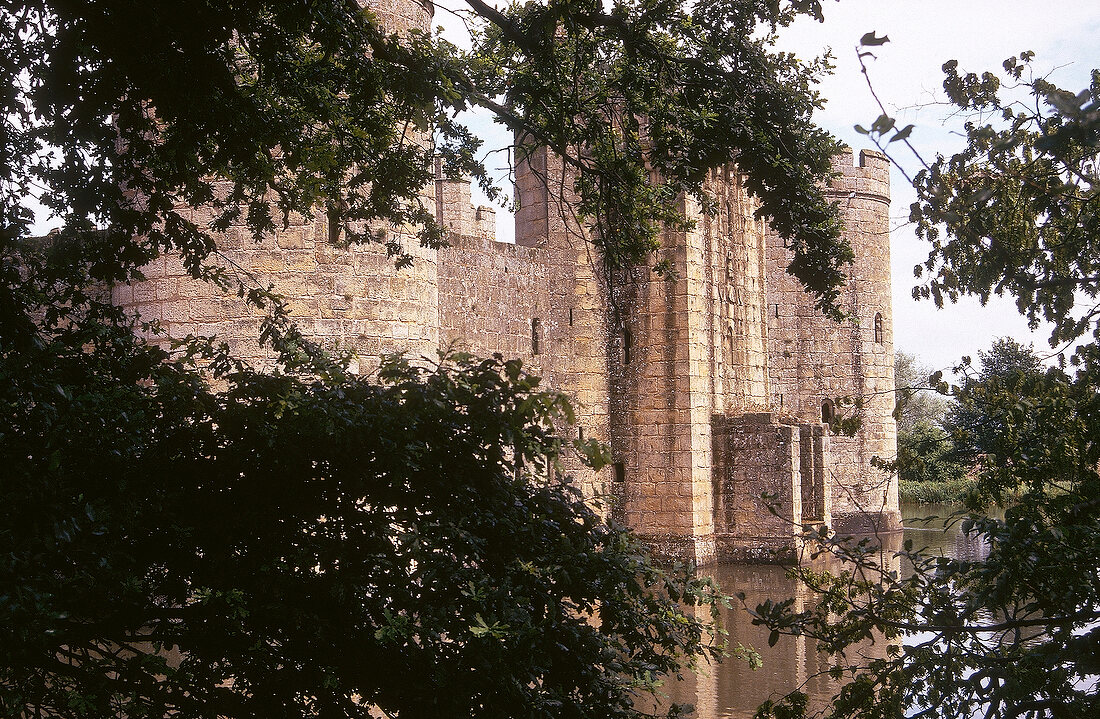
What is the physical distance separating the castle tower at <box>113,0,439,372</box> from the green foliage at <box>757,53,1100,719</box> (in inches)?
220

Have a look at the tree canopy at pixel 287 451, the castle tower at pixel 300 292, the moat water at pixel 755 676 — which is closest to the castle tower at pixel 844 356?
the moat water at pixel 755 676

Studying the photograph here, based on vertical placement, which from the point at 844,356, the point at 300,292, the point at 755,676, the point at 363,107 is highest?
the point at 363,107

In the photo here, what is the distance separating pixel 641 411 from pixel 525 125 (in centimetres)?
1026

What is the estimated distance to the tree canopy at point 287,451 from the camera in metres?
3.84

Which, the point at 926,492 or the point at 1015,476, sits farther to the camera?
the point at 926,492

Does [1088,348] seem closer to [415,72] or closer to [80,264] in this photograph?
[415,72]

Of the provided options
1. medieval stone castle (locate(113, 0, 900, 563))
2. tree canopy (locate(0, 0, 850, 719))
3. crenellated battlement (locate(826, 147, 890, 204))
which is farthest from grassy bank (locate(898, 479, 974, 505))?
tree canopy (locate(0, 0, 850, 719))

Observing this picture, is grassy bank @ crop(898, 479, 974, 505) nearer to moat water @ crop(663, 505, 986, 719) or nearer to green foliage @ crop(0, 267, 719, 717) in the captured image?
moat water @ crop(663, 505, 986, 719)

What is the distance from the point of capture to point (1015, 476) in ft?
15.8

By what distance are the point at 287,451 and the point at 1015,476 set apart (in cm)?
307

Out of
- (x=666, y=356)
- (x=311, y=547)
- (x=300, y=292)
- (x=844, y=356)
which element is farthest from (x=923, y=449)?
(x=844, y=356)

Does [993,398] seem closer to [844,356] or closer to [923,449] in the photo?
[923,449]

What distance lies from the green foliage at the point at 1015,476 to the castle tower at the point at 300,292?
5579 millimetres

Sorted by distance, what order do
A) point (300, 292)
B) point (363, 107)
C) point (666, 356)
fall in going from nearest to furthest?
point (363, 107) → point (300, 292) → point (666, 356)
